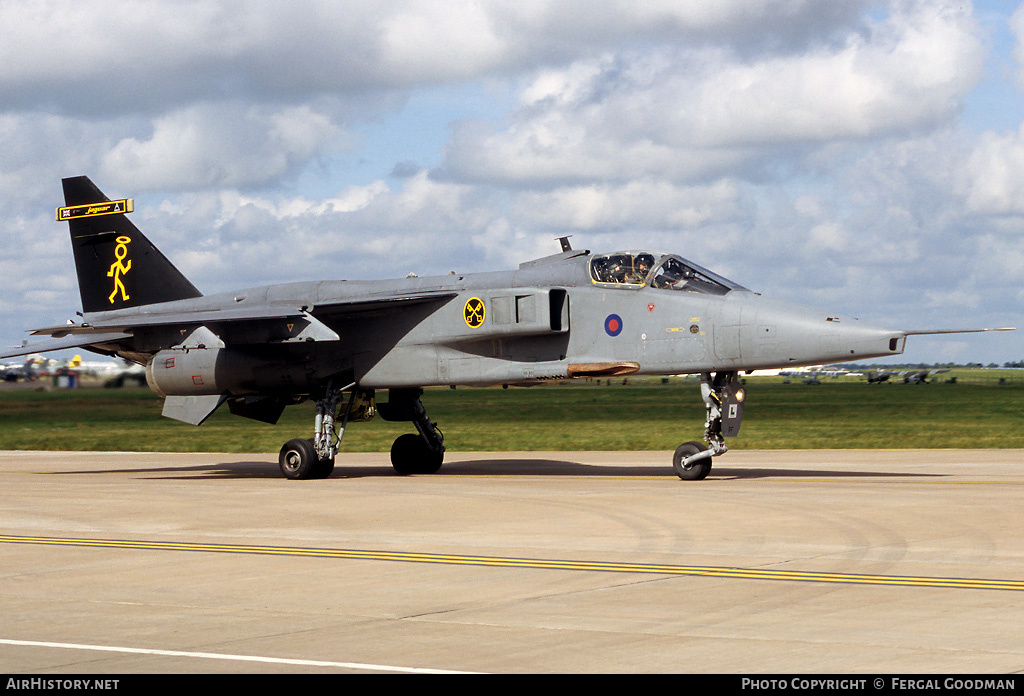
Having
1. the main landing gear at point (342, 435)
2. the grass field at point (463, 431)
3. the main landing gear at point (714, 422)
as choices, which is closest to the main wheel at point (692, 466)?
the main landing gear at point (714, 422)

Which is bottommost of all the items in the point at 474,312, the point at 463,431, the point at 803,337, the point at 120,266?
the point at 463,431

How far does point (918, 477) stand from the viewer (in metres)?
19.2

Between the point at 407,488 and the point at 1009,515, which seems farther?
the point at 407,488

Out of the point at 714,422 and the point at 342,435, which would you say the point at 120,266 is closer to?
the point at 342,435

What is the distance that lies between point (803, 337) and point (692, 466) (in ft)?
9.67

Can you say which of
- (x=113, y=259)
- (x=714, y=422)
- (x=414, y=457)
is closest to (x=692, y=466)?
(x=714, y=422)

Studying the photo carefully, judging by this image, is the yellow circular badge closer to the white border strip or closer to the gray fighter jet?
the gray fighter jet

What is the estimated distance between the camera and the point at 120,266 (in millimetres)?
25047

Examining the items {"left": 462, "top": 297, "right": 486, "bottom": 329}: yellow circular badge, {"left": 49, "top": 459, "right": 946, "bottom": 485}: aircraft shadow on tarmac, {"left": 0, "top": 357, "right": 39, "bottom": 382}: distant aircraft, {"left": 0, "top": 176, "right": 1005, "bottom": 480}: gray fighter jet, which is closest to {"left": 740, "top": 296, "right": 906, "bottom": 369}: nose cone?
{"left": 0, "top": 176, "right": 1005, "bottom": 480}: gray fighter jet

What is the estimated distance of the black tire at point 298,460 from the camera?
21719 millimetres

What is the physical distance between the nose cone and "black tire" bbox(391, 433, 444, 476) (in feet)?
25.0
